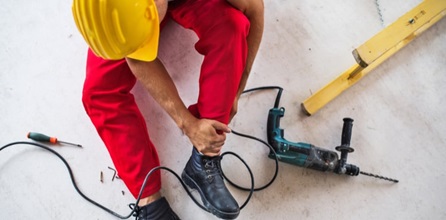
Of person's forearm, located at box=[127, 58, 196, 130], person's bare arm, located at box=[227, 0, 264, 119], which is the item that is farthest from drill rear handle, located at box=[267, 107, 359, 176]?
person's forearm, located at box=[127, 58, 196, 130]

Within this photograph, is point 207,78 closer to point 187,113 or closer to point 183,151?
point 187,113

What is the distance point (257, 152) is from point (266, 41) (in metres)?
0.49

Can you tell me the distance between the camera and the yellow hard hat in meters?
0.68

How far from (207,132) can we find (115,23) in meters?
0.40

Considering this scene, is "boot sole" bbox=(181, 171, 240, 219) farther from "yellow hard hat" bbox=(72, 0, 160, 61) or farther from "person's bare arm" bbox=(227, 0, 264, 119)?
"yellow hard hat" bbox=(72, 0, 160, 61)

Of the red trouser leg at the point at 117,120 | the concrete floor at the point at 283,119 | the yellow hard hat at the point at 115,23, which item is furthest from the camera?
the concrete floor at the point at 283,119

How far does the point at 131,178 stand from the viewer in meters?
1.05

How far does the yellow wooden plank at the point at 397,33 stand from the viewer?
3.59 feet

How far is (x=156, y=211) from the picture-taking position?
105 cm

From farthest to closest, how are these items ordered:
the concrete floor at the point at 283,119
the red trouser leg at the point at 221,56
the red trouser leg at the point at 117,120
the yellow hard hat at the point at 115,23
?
the concrete floor at the point at 283,119 < the red trouser leg at the point at 117,120 < the red trouser leg at the point at 221,56 < the yellow hard hat at the point at 115,23

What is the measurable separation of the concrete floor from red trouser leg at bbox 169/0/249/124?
0.30m

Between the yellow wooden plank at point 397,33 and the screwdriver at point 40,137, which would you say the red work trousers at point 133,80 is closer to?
the screwdriver at point 40,137

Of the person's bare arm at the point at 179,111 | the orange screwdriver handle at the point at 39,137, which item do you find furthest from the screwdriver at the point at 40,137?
the person's bare arm at the point at 179,111

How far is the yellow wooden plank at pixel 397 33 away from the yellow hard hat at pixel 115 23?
745mm
